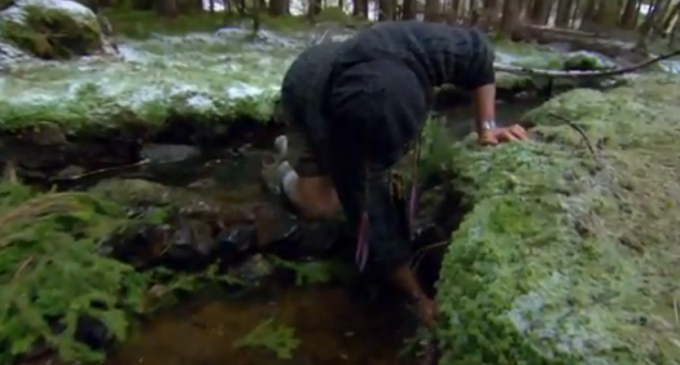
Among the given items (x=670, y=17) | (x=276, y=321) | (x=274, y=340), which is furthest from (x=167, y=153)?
(x=670, y=17)

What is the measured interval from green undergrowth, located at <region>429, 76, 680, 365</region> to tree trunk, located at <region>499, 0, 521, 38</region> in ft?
12.4

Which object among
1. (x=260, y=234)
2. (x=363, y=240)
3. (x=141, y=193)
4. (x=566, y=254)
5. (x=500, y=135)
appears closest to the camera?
(x=566, y=254)

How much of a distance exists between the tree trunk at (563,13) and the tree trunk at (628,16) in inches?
21.0

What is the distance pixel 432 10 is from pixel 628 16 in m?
1.96

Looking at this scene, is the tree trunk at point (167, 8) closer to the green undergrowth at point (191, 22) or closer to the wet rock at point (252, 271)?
the green undergrowth at point (191, 22)

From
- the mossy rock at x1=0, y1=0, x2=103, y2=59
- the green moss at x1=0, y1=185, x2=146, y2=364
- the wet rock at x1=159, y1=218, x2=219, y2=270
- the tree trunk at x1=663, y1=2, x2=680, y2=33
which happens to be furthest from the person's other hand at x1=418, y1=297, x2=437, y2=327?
the tree trunk at x1=663, y1=2, x2=680, y2=33

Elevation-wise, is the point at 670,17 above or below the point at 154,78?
below

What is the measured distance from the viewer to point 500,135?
2.44m

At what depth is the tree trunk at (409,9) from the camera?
617cm

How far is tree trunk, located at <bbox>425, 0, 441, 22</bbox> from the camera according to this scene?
625cm

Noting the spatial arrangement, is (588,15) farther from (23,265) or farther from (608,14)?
(23,265)

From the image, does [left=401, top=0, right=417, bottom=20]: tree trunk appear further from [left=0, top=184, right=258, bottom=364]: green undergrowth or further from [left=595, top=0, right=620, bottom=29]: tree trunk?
[left=0, top=184, right=258, bottom=364]: green undergrowth

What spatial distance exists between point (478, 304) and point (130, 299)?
1426 mm

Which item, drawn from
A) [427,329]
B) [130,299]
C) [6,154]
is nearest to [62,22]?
[6,154]
